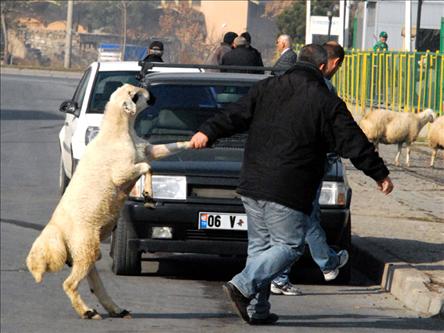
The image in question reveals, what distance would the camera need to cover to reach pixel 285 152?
316 inches

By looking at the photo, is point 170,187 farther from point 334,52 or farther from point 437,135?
point 437,135

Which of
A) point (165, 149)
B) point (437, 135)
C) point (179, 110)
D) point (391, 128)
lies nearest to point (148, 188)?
point (165, 149)

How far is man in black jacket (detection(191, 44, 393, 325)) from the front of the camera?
8.02m

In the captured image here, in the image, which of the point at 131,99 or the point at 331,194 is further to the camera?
the point at 331,194

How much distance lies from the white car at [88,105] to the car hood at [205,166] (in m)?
3.70

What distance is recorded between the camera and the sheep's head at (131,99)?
8406mm

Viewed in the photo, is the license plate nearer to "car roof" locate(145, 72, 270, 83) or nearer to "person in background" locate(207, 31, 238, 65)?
"car roof" locate(145, 72, 270, 83)

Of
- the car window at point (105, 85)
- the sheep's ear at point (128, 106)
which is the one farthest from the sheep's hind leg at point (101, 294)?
the car window at point (105, 85)

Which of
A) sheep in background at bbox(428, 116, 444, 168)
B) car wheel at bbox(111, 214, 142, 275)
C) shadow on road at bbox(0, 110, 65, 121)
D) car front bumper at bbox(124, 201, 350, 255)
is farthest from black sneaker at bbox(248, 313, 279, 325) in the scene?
shadow on road at bbox(0, 110, 65, 121)

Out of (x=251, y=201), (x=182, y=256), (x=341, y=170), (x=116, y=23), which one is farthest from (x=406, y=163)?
(x=116, y=23)

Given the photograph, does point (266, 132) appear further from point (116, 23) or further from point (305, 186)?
point (116, 23)

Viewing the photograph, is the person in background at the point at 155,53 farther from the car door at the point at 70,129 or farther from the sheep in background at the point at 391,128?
the sheep in background at the point at 391,128

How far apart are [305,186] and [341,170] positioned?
2.58m

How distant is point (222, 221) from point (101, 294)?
6.09 feet
